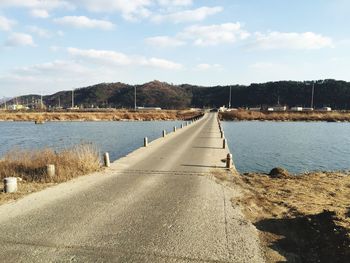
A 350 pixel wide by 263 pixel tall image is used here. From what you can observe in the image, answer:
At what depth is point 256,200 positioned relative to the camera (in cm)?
1206

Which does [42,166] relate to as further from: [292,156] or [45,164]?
[292,156]

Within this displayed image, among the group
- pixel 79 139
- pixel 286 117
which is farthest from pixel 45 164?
pixel 286 117

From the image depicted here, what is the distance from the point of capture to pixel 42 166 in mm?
15625

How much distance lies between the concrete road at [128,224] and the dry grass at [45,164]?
975 mm

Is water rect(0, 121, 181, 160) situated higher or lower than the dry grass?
lower

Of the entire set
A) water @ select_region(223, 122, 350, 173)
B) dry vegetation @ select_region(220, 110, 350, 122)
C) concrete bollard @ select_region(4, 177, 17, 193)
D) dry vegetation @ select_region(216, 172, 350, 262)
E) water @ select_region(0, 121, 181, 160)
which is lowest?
water @ select_region(0, 121, 181, 160)

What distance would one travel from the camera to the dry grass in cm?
1479

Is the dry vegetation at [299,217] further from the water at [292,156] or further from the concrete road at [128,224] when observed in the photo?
the water at [292,156]

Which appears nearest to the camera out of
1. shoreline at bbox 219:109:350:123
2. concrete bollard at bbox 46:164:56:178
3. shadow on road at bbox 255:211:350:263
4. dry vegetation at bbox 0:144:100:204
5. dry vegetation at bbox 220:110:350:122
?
shadow on road at bbox 255:211:350:263

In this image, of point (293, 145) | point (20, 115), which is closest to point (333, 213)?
point (293, 145)

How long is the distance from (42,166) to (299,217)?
11181 millimetres

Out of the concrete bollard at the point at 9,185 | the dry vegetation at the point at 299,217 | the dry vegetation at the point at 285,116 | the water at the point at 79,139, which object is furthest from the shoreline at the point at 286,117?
the concrete bollard at the point at 9,185

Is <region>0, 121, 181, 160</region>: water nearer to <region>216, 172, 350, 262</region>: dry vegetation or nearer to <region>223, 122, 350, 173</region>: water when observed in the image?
<region>223, 122, 350, 173</region>: water

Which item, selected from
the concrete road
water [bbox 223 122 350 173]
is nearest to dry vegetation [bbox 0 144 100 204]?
the concrete road
